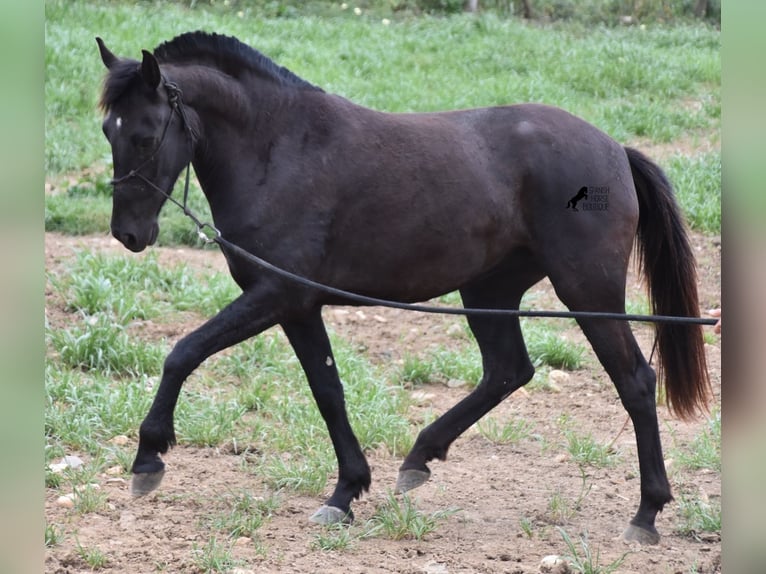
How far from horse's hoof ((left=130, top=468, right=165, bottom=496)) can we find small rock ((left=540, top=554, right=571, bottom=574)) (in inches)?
60.2

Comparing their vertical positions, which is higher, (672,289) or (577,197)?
(577,197)

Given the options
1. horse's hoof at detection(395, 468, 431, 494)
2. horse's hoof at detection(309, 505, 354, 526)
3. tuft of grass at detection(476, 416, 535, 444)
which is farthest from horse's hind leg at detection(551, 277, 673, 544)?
tuft of grass at detection(476, 416, 535, 444)

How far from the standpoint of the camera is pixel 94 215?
8367 mm

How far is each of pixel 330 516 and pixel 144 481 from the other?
836 mm

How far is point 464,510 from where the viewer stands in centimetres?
466

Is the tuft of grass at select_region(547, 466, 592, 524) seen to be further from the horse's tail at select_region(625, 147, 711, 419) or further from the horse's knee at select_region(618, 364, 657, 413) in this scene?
the horse's tail at select_region(625, 147, 711, 419)

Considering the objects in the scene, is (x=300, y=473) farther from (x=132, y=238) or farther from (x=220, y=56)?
(x=220, y=56)

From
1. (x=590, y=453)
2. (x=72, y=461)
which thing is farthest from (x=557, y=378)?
(x=72, y=461)

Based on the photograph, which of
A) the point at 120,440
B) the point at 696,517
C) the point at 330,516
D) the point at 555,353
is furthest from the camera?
the point at 555,353

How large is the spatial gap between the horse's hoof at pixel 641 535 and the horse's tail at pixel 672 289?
25.9 inches

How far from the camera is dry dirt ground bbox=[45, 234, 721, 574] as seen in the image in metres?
3.95

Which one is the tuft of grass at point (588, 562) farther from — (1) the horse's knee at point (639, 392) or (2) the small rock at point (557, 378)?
(2) the small rock at point (557, 378)

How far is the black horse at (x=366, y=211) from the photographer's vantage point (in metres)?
3.99
